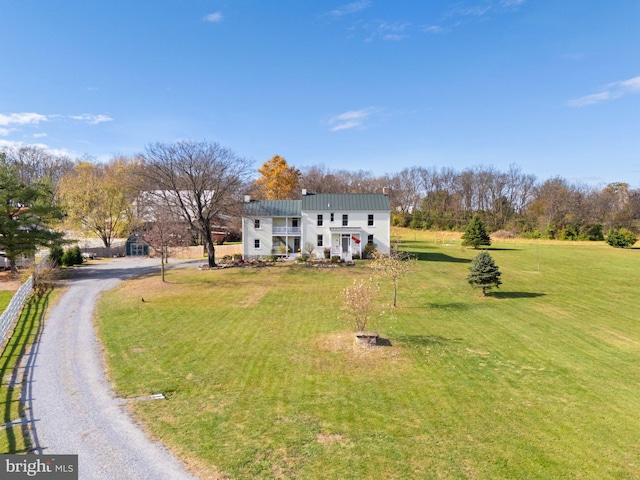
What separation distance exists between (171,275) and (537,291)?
92.2ft

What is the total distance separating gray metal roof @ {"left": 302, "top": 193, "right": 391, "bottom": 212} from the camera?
39594 millimetres

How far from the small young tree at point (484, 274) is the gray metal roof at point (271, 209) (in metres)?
20.0

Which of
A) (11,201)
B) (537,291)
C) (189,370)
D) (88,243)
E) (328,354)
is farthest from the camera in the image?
(88,243)

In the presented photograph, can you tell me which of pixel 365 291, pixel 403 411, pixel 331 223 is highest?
pixel 331 223

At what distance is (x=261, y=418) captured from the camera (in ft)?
30.8

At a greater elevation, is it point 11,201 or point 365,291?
point 11,201

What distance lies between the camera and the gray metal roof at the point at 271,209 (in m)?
40.2

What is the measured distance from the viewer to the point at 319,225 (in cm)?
4019

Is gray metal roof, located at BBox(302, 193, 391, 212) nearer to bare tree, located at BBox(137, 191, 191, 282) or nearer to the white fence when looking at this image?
bare tree, located at BBox(137, 191, 191, 282)

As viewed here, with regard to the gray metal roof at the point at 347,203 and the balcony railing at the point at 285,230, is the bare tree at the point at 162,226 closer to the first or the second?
the balcony railing at the point at 285,230

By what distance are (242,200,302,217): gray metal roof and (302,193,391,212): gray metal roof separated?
1.26 metres

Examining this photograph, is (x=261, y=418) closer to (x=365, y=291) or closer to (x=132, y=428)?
(x=132, y=428)

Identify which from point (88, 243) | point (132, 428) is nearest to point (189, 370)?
point (132, 428)
